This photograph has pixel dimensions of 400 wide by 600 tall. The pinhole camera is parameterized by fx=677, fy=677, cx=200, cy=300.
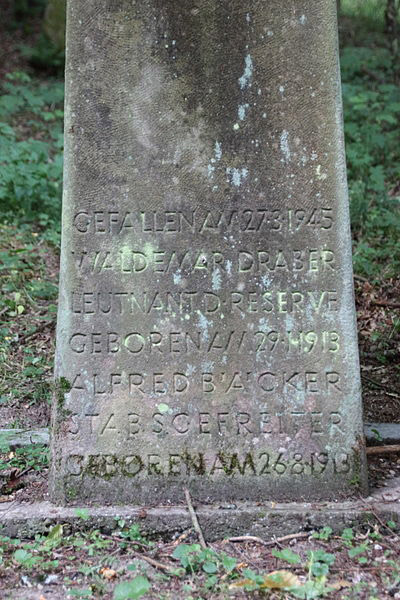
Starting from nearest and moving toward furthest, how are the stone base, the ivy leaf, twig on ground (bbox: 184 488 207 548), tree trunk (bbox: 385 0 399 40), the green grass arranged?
the ivy leaf → twig on ground (bbox: 184 488 207 548) → the stone base → tree trunk (bbox: 385 0 399 40) → the green grass

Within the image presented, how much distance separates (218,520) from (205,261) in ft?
4.08

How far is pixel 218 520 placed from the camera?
3201mm

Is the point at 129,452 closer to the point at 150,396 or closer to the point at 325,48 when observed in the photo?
the point at 150,396

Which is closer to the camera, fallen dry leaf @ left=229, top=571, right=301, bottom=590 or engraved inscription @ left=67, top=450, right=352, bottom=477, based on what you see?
fallen dry leaf @ left=229, top=571, right=301, bottom=590

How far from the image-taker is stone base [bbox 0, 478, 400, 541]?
10.5ft

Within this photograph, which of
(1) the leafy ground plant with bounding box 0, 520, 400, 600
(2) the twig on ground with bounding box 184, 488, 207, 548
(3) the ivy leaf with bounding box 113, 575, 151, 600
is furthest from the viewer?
(2) the twig on ground with bounding box 184, 488, 207, 548

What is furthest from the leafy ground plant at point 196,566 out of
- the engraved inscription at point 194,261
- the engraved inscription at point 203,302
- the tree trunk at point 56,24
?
the tree trunk at point 56,24

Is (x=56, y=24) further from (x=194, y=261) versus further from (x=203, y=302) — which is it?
(x=203, y=302)

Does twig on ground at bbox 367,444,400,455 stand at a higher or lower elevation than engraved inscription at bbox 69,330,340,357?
lower

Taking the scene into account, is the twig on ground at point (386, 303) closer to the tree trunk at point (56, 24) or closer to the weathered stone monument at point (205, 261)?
the weathered stone monument at point (205, 261)

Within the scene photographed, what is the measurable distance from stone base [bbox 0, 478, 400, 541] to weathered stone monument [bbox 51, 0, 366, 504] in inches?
5.6

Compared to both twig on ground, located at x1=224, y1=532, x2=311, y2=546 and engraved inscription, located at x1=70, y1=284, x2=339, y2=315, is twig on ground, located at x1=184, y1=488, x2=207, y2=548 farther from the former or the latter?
engraved inscription, located at x1=70, y1=284, x2=339, y2=315

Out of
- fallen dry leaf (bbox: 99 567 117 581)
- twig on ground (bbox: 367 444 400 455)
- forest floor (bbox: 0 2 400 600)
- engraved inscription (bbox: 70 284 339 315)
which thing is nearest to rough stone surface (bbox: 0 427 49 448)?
forest floor (bbox: 0 2 400 600)

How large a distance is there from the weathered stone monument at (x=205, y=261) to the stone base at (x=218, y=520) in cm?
14
